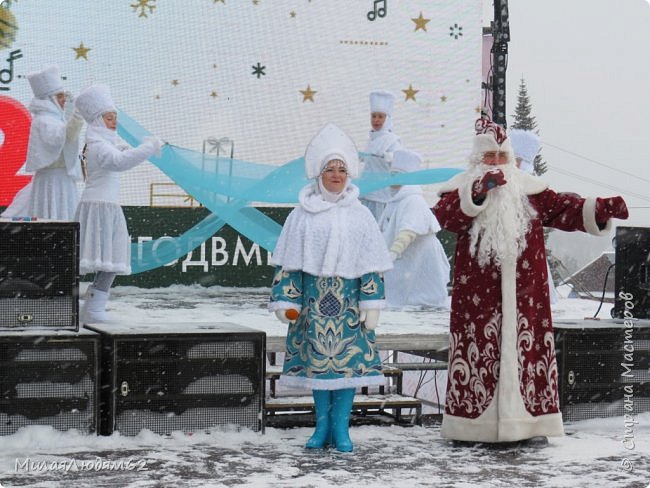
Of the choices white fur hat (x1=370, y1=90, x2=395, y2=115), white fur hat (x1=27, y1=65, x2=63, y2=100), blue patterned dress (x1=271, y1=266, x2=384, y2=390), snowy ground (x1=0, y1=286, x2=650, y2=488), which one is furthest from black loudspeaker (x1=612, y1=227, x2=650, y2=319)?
white fur hat (x1=27, y1=65, x2=63, y2=100)

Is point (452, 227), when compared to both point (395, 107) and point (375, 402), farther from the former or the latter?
point (395, 107)

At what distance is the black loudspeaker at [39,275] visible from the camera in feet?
19.4

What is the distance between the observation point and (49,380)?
5805 mm

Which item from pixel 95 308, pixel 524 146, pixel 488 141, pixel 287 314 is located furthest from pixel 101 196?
pixel 524 146

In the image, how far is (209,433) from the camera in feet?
19.7

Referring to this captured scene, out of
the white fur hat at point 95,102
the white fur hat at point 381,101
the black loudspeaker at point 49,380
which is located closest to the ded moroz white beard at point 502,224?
the black loudspeaker at point 49,380

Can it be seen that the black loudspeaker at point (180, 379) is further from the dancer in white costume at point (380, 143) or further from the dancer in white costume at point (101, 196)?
the dancer in white costume at point (380, 143)

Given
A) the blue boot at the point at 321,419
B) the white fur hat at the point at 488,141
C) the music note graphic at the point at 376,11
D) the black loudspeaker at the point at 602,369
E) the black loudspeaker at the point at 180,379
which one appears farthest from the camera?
the music note graphic at the point at 376,11

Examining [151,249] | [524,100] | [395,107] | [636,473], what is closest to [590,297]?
[524,100]

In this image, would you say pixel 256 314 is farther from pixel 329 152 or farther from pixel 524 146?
pixel 329 152

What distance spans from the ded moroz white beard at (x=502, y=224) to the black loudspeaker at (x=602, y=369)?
0.92 meters

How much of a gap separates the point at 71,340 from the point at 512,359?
2.37 meters

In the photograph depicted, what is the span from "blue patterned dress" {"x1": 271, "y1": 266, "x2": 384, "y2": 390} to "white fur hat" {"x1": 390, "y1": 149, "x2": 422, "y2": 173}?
4724 mm

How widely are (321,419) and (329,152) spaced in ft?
4.67
